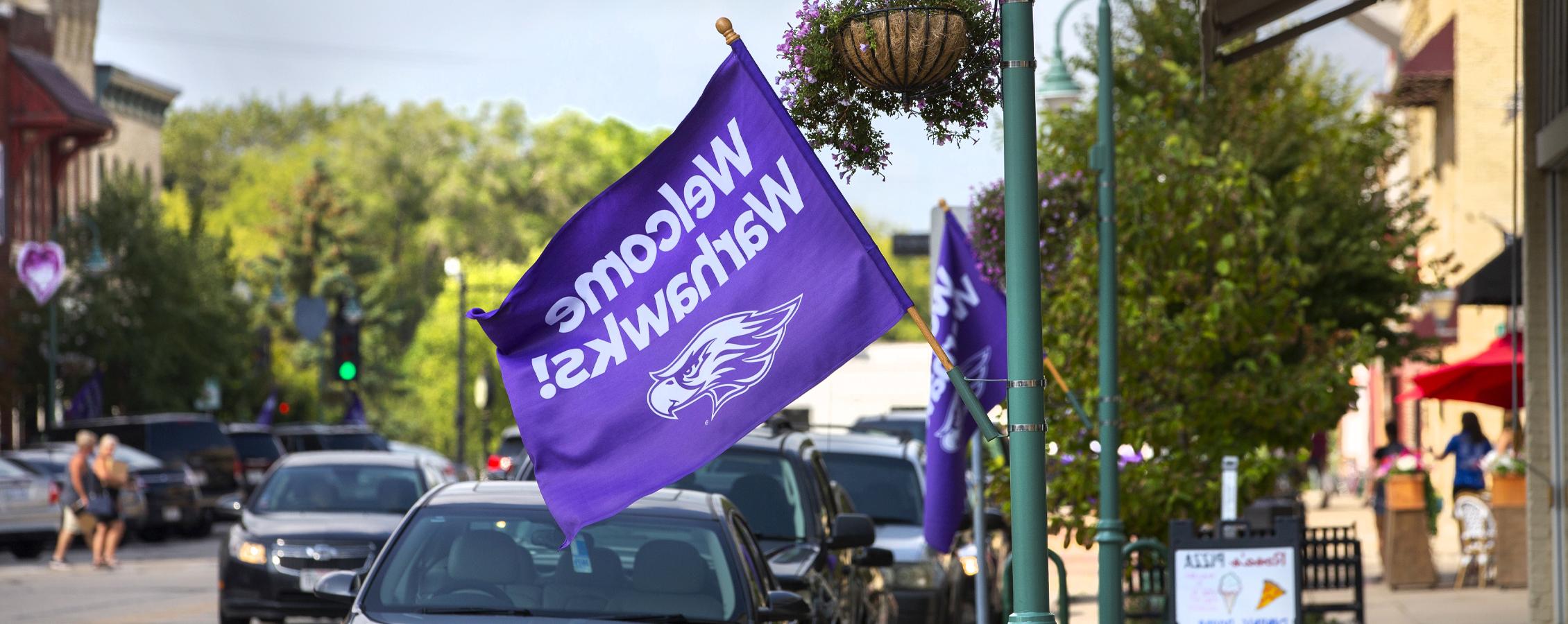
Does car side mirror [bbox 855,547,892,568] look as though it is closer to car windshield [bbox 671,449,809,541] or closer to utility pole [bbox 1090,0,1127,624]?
car windshield [bbox 671,449,809,541]

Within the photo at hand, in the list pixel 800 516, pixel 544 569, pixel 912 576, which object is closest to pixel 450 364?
pixel 912 576

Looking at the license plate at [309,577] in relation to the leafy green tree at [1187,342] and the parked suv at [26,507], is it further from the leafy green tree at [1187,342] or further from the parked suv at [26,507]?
the parked suv at [26,507]

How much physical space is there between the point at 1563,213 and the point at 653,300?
7.07 metres

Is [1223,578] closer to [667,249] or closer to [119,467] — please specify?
[667,249]

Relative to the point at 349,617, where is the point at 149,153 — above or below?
above

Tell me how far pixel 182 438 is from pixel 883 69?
101 ft

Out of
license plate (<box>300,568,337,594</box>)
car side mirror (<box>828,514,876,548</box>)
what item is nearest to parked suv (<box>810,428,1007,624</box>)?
car side mirror (<box>828,514,876,548</box>)

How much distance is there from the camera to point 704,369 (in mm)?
5895

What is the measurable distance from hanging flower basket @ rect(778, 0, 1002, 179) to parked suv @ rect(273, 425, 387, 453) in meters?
35.3

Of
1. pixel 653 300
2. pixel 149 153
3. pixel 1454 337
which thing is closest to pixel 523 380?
pixel 653 300

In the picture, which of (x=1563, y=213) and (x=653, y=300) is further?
(x=1563, y=213)

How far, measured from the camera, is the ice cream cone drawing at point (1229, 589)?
10.6 meters

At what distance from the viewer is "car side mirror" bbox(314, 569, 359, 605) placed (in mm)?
8438

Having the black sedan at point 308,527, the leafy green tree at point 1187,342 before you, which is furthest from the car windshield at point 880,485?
the black sedan at point 308,527
